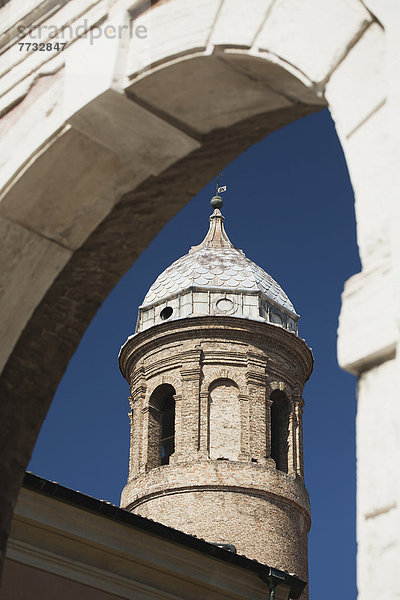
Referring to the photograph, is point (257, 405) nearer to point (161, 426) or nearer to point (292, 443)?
point (292, 443)

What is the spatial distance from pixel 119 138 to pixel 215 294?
24.0 m

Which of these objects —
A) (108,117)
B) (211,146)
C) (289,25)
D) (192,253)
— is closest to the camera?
(289,25)

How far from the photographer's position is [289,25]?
2873 mm

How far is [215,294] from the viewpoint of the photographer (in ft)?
90.1

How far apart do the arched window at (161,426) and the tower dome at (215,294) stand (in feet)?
6.18

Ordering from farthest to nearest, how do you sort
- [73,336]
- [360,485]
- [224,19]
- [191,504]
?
[191,504] < [73,336] < [224,19] < [360,485]

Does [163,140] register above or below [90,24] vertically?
below

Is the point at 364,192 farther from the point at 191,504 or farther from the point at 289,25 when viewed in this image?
the point at 191,504

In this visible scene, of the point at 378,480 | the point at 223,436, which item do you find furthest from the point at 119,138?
the point at 223,436

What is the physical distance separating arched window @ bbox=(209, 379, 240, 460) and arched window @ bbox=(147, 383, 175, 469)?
49.6 inches

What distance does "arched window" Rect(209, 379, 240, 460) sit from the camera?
25.3 meters

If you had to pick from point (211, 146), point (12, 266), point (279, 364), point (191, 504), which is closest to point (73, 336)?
point (12, 266)

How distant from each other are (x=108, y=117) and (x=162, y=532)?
908 centimetres

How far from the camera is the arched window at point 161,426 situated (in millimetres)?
25766
